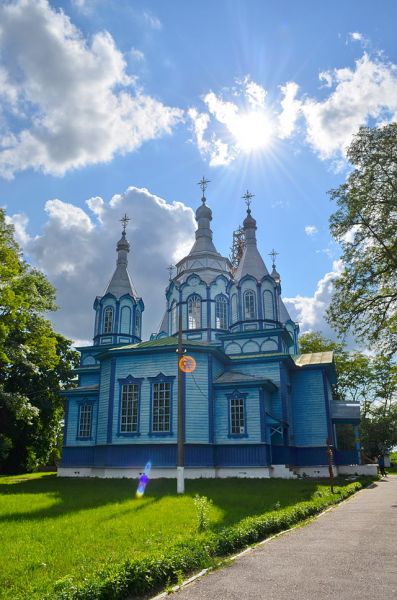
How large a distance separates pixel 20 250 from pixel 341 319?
52.6 feet

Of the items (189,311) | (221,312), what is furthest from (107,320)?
(221,312)

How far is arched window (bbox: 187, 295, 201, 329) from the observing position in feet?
91.5

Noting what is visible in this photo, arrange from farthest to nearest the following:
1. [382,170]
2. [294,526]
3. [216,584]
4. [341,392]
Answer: [341,392] → [382,170] → [294,526] → [216,584]

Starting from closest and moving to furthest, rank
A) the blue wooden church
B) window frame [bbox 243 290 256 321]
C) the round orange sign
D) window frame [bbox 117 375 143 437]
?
1. the blue wooden church
2. window frame [bbox 117 375 143 437]
3. the round orange sign
4. window frame [bbox 243 290 256 321]

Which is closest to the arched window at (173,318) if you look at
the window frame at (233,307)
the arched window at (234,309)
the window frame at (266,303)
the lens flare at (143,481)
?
the window frame at (233,307)

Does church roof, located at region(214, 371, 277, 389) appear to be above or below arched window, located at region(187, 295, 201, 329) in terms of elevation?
below

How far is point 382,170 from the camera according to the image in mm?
17656

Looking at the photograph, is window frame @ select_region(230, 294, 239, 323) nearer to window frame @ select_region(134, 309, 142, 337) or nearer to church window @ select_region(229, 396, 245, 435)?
church window @ select_region(229, 396, 245, 435)

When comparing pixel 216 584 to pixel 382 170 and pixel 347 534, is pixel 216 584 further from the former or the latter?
pixel 382 170

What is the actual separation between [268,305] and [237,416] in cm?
760

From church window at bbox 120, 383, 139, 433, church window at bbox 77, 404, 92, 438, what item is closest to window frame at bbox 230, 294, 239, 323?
church window at bbox 120, 383, 139, 433

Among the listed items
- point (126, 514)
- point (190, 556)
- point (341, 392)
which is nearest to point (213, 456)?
point (126, 514)

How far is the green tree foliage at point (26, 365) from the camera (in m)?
20.8

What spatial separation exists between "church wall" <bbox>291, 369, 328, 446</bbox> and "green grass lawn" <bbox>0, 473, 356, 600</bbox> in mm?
10065
